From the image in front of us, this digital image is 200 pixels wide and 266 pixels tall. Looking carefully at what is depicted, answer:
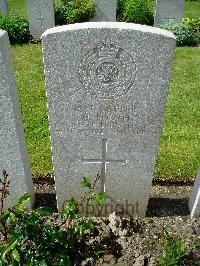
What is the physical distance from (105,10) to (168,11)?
172cm

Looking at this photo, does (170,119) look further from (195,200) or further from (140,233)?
(140,233)

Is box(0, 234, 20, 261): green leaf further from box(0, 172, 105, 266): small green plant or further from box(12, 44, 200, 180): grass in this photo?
box(12, 44, 200, 180): grass

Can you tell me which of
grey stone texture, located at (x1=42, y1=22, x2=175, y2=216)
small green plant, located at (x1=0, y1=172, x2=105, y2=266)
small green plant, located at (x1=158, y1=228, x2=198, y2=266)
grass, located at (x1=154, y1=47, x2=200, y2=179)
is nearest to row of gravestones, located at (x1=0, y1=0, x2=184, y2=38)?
grass, located at (x1=154, y1=47, x2=200, y2=179)

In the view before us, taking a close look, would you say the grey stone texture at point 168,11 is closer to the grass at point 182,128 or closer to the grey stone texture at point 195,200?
the grass at point 182,128

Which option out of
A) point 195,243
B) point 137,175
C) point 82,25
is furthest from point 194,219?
point 82,25

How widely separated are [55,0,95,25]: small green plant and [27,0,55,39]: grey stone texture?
57cm

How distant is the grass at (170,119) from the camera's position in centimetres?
496

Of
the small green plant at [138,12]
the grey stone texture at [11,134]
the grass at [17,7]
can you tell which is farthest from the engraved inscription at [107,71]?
the grass at [17,7]

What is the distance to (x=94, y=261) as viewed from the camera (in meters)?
3.41

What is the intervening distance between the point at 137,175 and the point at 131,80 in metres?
1.09

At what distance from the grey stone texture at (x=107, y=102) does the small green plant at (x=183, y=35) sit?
21.9 feet

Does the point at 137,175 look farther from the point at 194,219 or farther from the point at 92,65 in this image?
the point at 92,65

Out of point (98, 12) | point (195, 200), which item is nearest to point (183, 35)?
point (98, 12)

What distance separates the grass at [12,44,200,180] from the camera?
4961 mm
